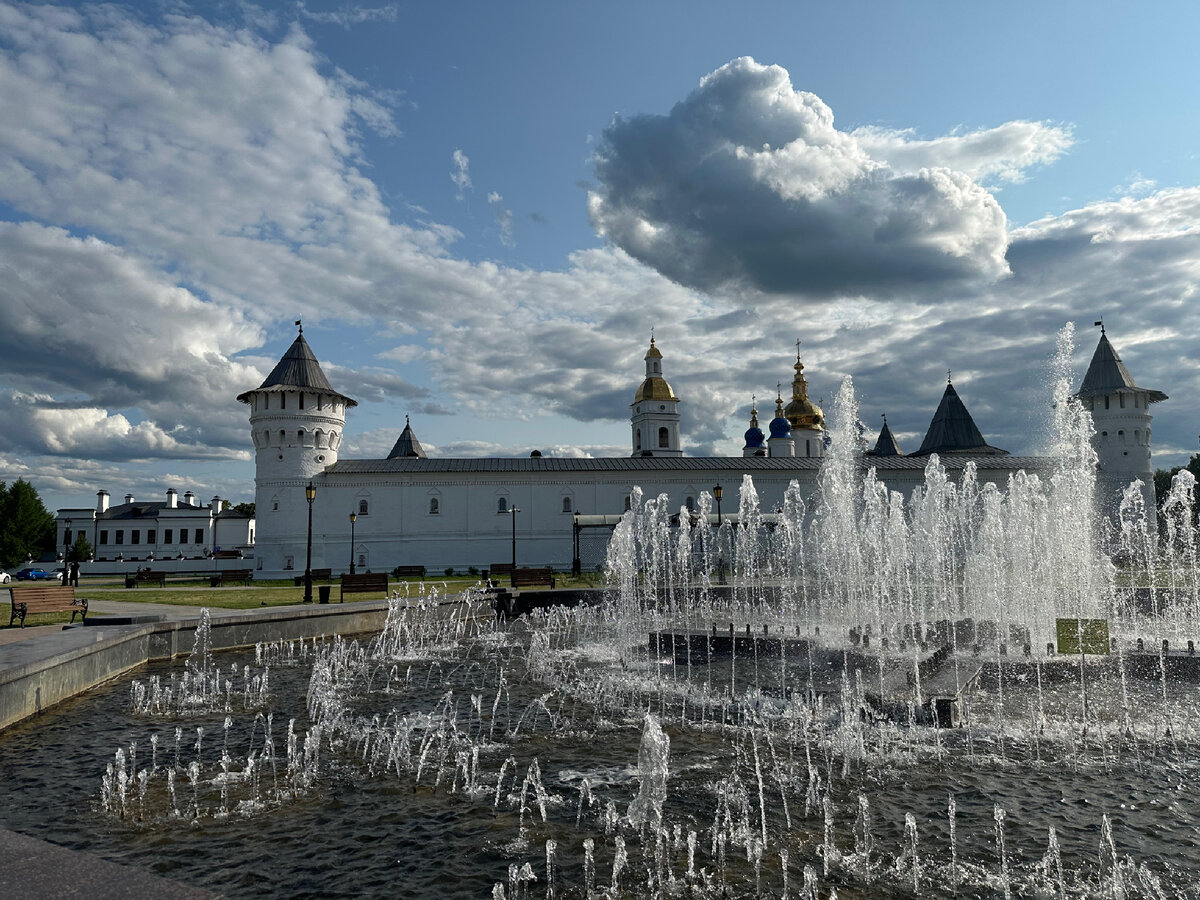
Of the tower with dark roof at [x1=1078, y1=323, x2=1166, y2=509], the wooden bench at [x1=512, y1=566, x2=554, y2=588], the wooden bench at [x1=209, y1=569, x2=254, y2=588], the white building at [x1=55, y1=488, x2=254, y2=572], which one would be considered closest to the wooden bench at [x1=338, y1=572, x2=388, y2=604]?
the wooden bench at [x1=512, y1=566, x2=554, y2=588]

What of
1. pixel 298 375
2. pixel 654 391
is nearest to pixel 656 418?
pixel 654 391

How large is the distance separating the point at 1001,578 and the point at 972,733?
13.0m

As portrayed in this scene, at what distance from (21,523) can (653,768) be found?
52.4m

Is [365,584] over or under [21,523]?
under

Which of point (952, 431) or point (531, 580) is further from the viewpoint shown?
point (952, 431)

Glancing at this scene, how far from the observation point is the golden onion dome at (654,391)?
44125 millimetres

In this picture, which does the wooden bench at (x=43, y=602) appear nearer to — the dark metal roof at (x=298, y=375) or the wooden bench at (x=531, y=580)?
the wooden bench at (x=531, y=580)

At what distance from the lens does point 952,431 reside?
4591 cm

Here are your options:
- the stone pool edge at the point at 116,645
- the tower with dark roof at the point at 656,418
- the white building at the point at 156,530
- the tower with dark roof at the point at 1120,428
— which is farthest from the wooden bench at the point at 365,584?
the white building at the point at 156,530

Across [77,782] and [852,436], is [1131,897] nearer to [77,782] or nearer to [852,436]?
[77,782]

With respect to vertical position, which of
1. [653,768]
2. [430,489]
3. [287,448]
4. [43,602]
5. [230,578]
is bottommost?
[653,768]

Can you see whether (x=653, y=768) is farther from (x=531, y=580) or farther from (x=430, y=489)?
(x=430, y=489)

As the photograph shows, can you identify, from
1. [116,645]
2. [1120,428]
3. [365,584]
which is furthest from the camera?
[1120,428]

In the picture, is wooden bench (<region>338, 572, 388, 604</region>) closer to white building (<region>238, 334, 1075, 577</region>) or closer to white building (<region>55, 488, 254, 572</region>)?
white building (<region>238, 334, 1075, 577</region>)
